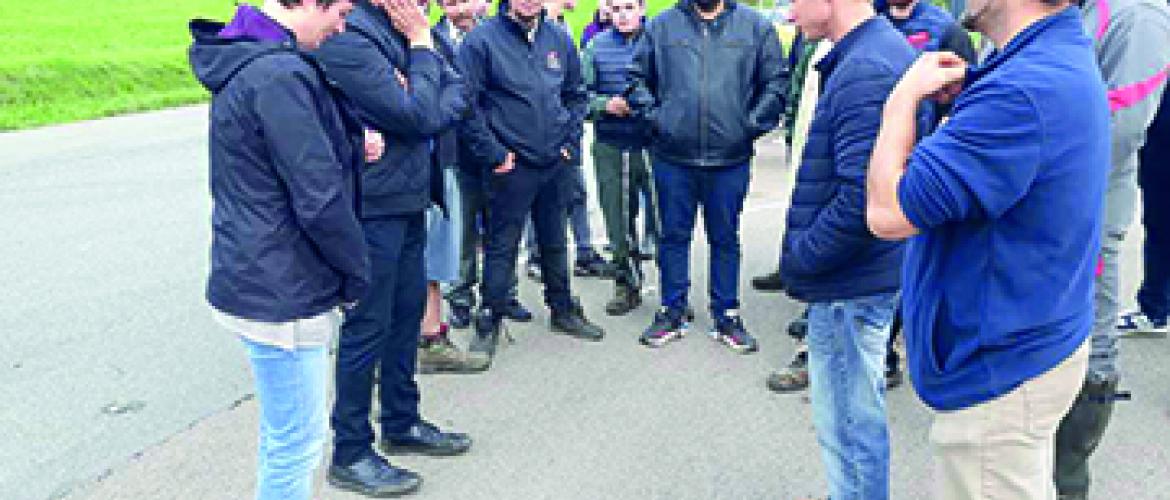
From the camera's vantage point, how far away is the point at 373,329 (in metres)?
3.49

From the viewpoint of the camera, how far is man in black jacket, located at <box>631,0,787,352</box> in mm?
4836

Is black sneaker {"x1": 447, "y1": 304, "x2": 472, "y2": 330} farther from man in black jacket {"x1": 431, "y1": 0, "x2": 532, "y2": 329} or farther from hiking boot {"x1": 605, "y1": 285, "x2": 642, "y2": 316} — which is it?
hiking boot {"x1": 605, "y1": 285, "x2": 642, "y2": 316}

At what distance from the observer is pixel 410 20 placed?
3471 millimetres

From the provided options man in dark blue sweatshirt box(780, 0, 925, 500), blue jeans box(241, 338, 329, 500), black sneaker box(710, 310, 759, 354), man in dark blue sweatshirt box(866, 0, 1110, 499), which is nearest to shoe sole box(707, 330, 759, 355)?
black sneaker box(710, 310, 759, 354)

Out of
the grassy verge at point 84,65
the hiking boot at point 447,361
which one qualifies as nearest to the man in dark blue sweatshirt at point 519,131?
the hiking boot at point 447,361

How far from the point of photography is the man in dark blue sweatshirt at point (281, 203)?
2.55m

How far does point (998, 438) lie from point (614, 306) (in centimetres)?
361

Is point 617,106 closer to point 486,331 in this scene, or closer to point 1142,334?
point 486,331

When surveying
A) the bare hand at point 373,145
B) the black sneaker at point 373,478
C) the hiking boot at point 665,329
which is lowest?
the hiking boot at point 665,329

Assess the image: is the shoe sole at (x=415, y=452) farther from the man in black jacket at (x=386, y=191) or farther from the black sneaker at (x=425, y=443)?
the man in black jacket at (x=386, y=191)

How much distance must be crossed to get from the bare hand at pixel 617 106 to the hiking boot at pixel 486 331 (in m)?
1.39

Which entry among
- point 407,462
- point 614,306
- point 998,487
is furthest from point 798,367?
point 998,487

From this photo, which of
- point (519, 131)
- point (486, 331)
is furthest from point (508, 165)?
point (486, 331)

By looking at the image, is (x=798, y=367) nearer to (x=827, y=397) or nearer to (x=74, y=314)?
(x=827, y=397)
